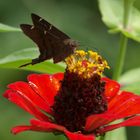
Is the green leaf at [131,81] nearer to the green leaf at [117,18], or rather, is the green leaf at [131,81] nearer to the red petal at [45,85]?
the green leaf at [117,18]

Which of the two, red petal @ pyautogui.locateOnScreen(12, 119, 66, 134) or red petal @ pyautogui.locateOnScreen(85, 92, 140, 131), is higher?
red petal @ pyautogui.locateOnScreen(85, 92, 140, 131)

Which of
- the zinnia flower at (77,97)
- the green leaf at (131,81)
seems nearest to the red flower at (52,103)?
the zinnia flower at (77,97)

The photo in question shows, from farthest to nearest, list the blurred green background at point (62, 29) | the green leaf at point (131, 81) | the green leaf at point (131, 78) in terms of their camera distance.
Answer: the blurred green background at point (62, 29) < the green leaf at point (131, 78) < the green leaf at point (131, 81)

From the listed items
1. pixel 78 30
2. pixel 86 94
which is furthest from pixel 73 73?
pixel 78 30

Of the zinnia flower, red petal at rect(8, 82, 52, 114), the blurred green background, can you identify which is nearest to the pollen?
the zinnia flower

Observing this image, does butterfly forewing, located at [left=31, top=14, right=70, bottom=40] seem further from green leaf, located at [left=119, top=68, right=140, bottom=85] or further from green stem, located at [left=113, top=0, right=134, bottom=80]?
green leaf, located at [left=119, top=68, right=140, bottom=85]

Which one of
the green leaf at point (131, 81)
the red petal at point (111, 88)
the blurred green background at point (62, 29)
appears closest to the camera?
the red petal at point (111, 88)

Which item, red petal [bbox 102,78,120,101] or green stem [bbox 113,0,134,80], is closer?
red petal [bbox 102,78,120,101]
